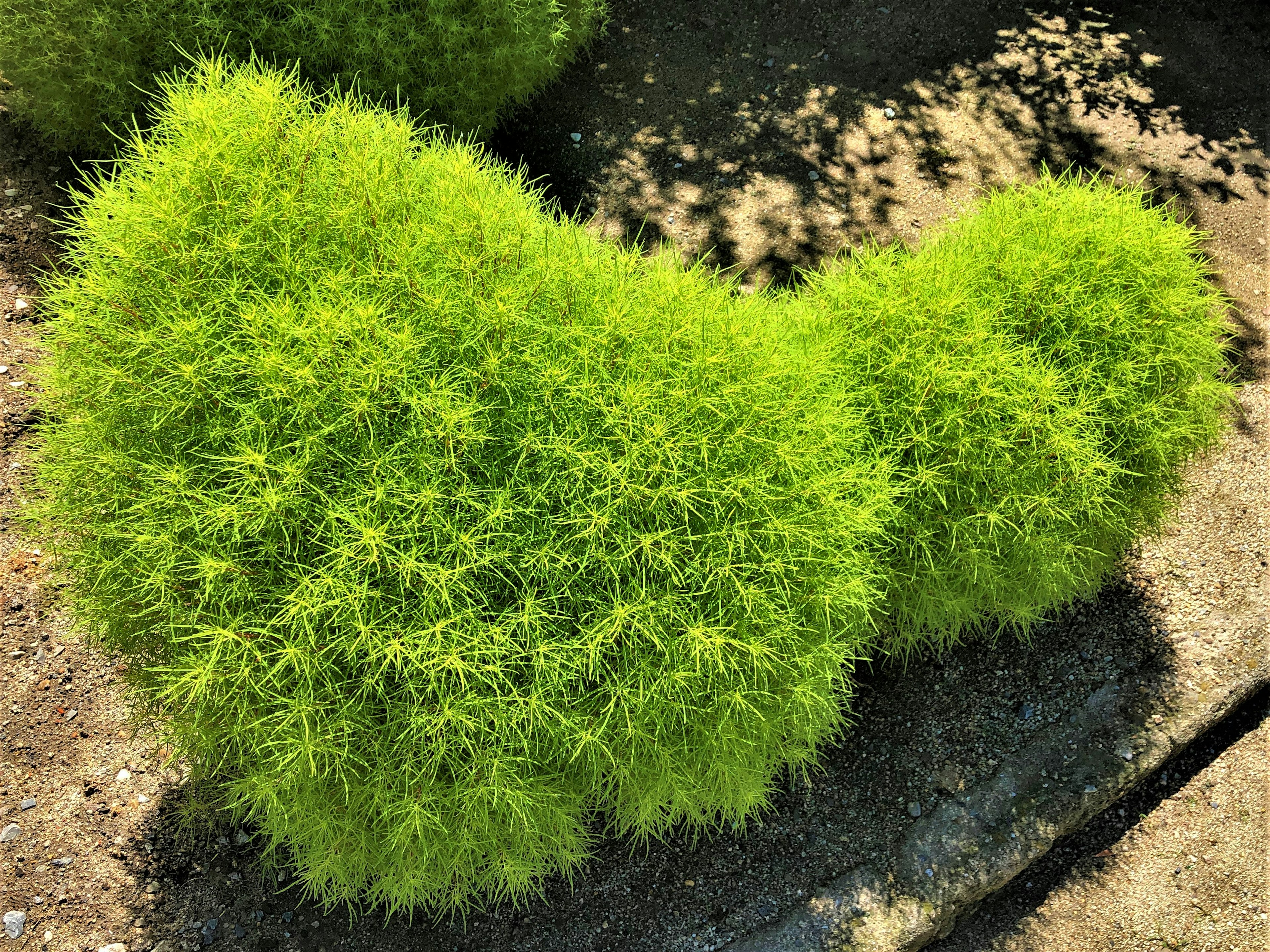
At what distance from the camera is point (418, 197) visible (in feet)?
6.31

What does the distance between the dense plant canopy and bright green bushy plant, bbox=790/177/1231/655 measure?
0.04 feet

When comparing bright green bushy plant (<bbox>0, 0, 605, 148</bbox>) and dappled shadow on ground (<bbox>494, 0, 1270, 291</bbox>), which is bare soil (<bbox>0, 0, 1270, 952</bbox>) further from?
bright green bushy plant (<bbox>0, 0, 605, 148</bbox>)

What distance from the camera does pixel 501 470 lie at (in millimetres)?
1702

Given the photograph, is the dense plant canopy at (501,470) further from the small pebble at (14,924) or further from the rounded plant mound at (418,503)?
the small pebble at (14,924)

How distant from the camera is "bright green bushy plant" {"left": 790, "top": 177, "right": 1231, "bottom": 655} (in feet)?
6.44

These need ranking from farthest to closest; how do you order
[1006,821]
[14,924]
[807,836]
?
[807,836] → [1006,821] → [14,924]

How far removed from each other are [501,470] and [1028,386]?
1310 mm

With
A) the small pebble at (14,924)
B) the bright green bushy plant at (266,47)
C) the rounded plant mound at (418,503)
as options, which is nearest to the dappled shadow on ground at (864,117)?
the bright green bushy plant at (266,47)

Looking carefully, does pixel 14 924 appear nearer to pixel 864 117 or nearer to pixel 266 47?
pixel 266 47

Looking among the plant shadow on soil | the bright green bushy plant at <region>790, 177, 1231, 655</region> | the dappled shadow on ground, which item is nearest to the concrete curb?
the plant shadow on soil

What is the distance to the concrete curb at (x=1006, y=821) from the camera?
217 cm

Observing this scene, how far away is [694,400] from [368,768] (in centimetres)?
107

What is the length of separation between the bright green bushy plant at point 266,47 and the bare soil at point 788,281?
21.4 inches

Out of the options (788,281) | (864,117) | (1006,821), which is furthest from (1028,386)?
(864,117)
